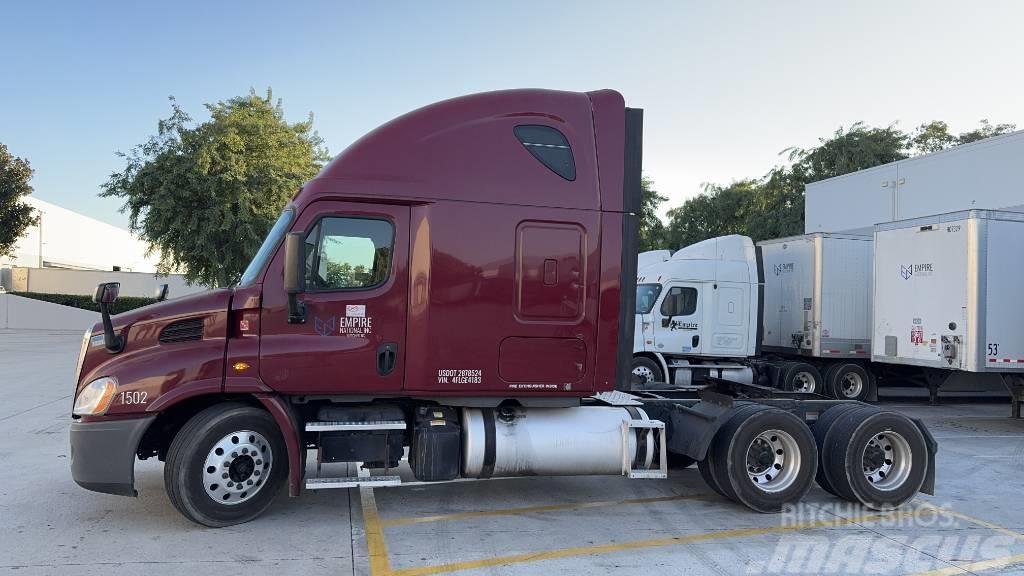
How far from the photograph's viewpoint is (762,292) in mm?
14883

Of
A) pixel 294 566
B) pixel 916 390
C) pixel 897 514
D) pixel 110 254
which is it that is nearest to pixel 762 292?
pixel 916 390

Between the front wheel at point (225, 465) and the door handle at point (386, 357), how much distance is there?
956 mm

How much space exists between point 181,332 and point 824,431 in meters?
5.76

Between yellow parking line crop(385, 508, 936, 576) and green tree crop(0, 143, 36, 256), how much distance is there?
3898 cm

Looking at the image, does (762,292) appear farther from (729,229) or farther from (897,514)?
(729,229)

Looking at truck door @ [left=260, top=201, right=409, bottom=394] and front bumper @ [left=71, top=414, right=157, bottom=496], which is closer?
front bumper @ [left=71, top=414, right=157, bottom=496]

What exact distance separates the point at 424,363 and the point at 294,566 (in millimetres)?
1802

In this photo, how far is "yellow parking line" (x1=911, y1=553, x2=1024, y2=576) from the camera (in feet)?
17.1

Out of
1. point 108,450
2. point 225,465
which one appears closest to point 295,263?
point 225,465

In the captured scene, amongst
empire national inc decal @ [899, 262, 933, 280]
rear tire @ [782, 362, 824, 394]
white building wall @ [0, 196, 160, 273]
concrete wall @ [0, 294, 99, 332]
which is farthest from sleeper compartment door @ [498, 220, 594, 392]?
white building wall @ [0, 196, 160, 273]

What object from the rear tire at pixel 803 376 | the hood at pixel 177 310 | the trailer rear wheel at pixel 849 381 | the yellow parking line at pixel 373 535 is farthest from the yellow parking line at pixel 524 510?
the trailer rear wheel at pixel 849 381

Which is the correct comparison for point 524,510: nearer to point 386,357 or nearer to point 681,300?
point 386,357

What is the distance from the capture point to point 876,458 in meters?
6.98

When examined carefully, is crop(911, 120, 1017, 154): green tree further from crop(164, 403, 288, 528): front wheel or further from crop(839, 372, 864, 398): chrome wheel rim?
crop(164, 403, 288, 528): front wheel
